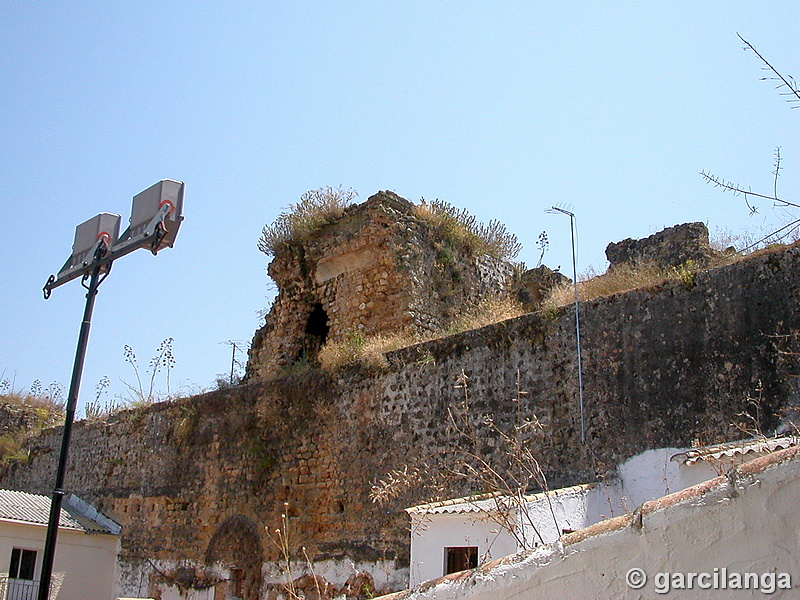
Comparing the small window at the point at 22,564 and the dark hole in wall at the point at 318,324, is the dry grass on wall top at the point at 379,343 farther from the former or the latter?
the small window at the point at 22,564

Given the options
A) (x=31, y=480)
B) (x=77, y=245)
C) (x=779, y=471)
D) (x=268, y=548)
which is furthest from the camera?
(x=31, y=480)

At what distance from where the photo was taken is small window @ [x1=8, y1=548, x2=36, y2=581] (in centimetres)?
1380

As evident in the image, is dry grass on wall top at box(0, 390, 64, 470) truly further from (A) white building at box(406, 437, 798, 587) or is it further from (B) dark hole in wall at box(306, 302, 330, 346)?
(A) white building at box(406, 437, 798, 587)

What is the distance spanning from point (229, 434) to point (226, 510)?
1219mm

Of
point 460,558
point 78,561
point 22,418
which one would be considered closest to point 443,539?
point 460,558

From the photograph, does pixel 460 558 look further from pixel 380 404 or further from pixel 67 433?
pixel 67 433

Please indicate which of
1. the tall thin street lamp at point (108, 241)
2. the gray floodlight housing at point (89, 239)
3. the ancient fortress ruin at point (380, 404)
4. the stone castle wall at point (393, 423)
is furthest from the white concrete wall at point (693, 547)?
the gray floodlight housing at point (89, 239)

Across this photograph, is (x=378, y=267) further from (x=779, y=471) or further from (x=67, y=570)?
(x=779, y=471)

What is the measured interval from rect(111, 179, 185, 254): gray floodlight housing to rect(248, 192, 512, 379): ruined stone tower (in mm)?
6724

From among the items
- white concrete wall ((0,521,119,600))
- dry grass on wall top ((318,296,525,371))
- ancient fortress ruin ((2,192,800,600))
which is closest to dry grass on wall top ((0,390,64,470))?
ancient fortress ruin ((2,192,800,600))

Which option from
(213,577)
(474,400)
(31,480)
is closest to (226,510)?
(213,577)

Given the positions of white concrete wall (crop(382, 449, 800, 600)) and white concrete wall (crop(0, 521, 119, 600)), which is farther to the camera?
white concrete wall (crop(0, 521, 119, 600))

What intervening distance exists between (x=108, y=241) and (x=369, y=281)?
717 cm

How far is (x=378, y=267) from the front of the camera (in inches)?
543
